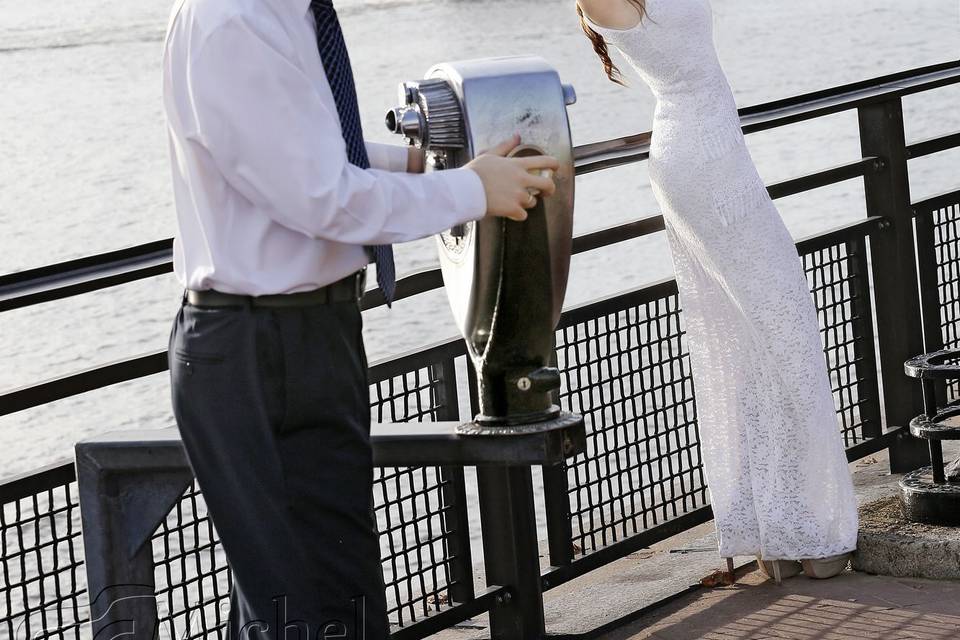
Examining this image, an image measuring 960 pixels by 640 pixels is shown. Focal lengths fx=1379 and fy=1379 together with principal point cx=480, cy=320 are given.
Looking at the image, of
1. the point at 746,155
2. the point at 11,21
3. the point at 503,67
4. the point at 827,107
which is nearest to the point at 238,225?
the point at 503,67

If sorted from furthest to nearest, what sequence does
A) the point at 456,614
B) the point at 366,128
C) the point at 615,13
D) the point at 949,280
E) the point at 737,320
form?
the point at 366,128 < the point at 949,280 < the point at 737,320 < the point at 615,13 < the point at 456,614

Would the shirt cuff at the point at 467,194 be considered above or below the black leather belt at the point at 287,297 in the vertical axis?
above

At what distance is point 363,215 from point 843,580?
1.80 meters

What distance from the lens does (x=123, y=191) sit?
15125 mm

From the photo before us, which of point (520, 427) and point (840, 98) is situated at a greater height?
point (840, 98)

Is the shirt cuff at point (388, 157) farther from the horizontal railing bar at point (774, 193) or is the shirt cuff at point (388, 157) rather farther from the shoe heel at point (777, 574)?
the shoe heel at point (777, 574)

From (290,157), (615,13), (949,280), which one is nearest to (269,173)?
(290,157)

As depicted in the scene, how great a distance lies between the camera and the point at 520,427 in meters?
1.67

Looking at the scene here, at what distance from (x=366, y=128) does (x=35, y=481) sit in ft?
45.9

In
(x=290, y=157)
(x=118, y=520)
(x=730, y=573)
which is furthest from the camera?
(x=730, y=573)

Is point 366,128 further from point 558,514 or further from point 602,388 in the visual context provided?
point 558,514

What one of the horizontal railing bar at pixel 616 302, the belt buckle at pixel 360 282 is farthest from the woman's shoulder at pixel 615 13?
the belt buckle at pixel 360 282

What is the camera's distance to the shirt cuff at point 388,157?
1.91 m

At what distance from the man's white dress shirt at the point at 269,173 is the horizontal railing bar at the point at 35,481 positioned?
0.58 m
